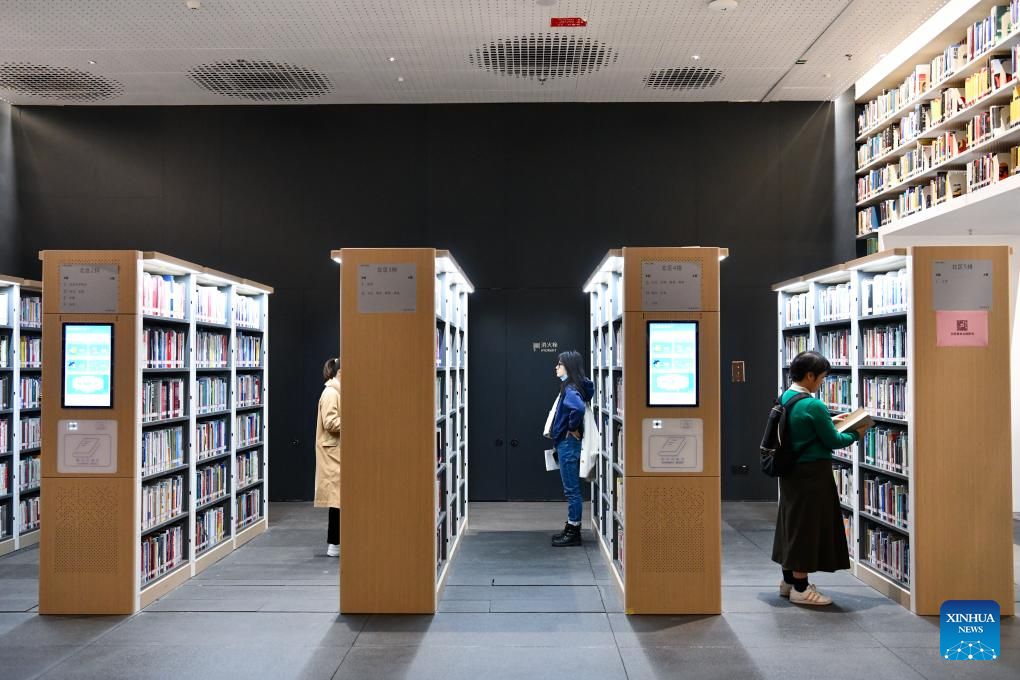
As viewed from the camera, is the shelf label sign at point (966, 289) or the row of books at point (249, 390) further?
the row of books at point (249, 390)

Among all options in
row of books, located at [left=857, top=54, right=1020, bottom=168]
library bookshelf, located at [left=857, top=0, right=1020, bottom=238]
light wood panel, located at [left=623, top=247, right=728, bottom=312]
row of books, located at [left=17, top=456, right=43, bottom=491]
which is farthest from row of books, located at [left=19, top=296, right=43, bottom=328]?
row of books, located at [left=857, top=54, right=1020, bottom=168]

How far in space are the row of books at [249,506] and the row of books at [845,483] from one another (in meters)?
4.86

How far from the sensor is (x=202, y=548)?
627 cm

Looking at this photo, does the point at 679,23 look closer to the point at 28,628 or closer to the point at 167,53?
the point at 167,53

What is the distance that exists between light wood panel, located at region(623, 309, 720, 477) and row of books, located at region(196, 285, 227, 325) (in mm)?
3330

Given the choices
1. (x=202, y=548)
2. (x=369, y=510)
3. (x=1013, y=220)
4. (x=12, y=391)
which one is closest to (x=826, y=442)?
(x=369, y=510)

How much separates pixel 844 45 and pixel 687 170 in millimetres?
2050

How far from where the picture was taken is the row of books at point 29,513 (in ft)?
23.0

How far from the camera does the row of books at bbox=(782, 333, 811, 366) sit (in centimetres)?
697

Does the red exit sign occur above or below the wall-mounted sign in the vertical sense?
above

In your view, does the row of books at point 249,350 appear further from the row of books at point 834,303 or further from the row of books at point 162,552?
the row of books at point 834,303

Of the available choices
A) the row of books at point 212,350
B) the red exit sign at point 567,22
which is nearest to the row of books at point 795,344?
the red exit sign at point 567,22

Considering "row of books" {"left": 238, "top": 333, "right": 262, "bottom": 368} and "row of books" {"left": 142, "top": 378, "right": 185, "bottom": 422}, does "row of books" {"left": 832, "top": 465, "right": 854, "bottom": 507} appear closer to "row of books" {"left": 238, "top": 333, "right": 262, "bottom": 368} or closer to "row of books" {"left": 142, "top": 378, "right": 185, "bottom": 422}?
"row of books" {"left": 142, "top": 378, "right": 185, "bottom": 422}

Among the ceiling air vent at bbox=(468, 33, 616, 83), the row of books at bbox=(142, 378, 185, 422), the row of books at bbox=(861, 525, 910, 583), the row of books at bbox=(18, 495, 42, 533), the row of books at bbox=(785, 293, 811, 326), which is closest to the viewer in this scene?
the row of books at bbox=(861, 525, 910, 583)
